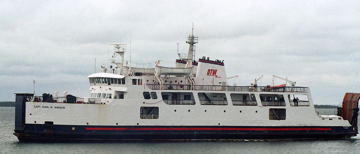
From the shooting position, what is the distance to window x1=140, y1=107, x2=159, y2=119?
35688 mm

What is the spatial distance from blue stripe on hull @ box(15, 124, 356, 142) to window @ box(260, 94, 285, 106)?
1.80 meters

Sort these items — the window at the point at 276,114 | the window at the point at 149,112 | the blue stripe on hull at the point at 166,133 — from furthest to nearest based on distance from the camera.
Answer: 1. the window at the point at 276,114
2. the window at the point at 149,112
3. the blue stripe on hull at the point at 166,133

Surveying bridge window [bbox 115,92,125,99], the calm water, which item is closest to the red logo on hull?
the calm water

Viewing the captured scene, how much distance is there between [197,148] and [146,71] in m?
7.07

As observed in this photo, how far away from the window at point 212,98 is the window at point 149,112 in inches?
130

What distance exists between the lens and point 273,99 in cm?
3847

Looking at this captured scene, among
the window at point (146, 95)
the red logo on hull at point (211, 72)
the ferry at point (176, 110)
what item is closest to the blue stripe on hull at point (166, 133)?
the ferry at point (176, 110)

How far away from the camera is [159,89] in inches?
1428

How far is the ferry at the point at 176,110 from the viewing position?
113ft

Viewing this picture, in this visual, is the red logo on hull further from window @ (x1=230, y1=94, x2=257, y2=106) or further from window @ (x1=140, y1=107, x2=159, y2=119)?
window @ (x1=140, y1=107, x2=159, y2=119)

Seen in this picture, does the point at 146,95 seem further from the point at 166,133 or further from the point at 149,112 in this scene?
the point at 166,133

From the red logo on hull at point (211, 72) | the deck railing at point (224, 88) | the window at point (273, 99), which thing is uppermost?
the red logo on hull at point (211, 72)


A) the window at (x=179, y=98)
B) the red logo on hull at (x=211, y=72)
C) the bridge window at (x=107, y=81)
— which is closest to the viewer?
the bridge window at (x=107, y=81)

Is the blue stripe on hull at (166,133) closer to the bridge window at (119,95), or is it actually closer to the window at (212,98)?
the window at (212,98)
